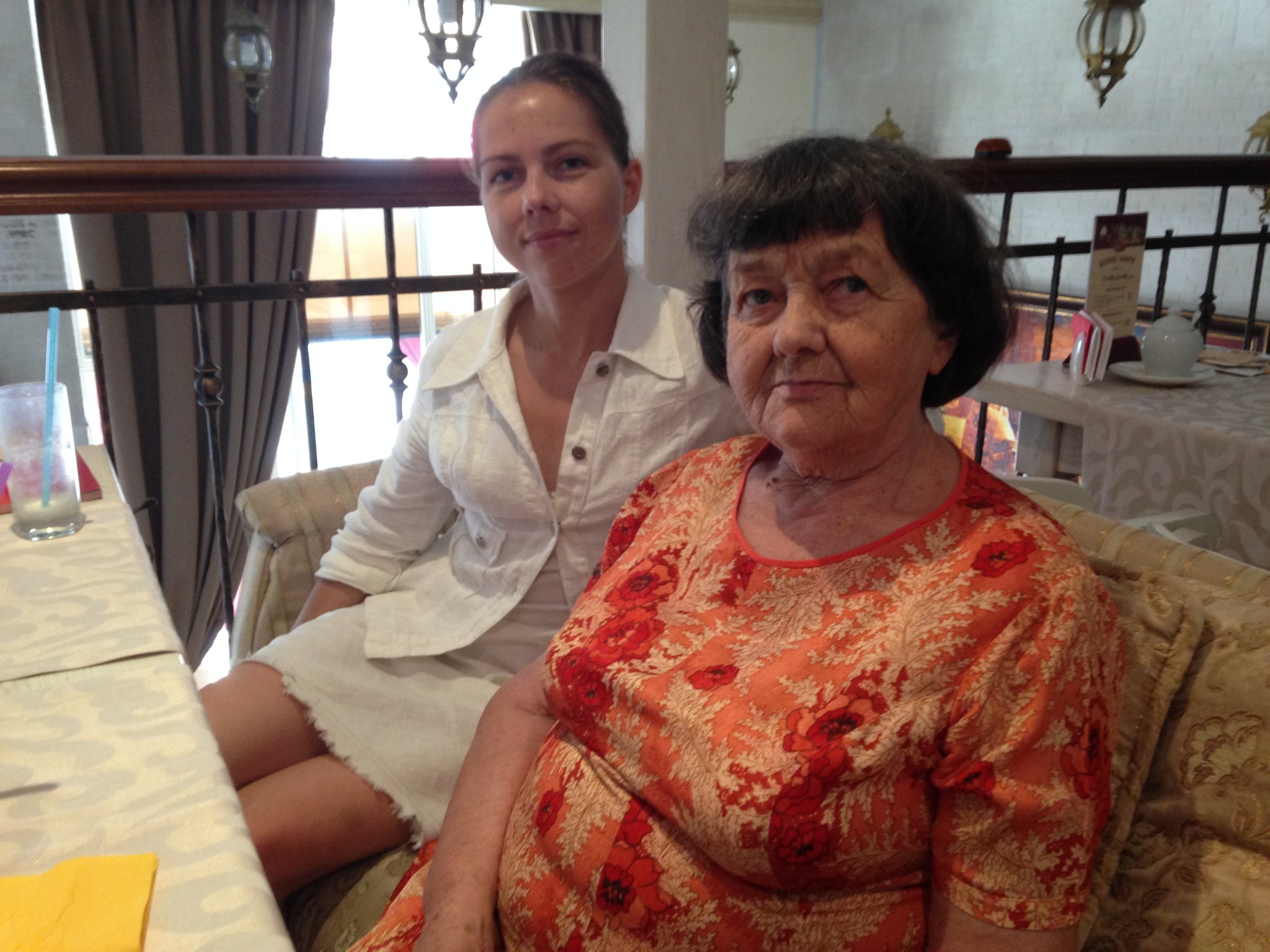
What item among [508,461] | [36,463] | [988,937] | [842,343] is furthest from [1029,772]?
[36,463]

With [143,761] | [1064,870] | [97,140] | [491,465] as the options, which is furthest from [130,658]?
[97,140]

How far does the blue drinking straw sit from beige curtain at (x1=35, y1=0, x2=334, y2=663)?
3480 millimetres

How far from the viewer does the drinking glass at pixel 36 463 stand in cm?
107

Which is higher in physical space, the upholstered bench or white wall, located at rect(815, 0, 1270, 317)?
white wall, located at rect(815, 0, 1270, 317)

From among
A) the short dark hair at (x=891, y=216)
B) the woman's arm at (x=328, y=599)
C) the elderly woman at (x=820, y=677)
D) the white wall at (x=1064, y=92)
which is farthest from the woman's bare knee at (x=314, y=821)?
the white wall at (x=1064, y=92)

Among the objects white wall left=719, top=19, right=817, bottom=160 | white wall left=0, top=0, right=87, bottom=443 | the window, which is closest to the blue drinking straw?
white wall left=0, top=0, right=87, bottom=443

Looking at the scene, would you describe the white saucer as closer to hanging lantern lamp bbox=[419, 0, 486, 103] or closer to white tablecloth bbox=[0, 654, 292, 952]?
white tablecloth bbox=[0, 654, 292, 952]

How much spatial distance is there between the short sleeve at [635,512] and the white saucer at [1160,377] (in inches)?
43.7

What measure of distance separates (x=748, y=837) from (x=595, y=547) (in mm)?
624

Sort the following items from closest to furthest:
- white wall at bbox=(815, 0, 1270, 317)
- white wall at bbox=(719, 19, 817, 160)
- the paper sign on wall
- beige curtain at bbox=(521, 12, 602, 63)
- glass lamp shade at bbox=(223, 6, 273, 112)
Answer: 1. the paper sign on wall
2. glass lamp shade at bbox=(223, 6, 273, 112)
3. white wall at bbox=(815, 0, 1270, 317)
4. beige curtain at bbox=(521, 12, 602, 63)
5. white wall at bbox=(719, 19, 817, 160)

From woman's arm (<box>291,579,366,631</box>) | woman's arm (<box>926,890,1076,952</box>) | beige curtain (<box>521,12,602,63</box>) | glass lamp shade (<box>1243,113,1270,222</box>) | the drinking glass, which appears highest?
beige curtain (<box>521,12,602,63</box>)

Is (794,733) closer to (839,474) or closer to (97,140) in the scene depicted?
(839,474)

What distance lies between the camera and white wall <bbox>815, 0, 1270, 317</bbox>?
4031 mm

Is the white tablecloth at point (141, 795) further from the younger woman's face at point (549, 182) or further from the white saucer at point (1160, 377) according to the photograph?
the white saucer at point (1160, 377)
